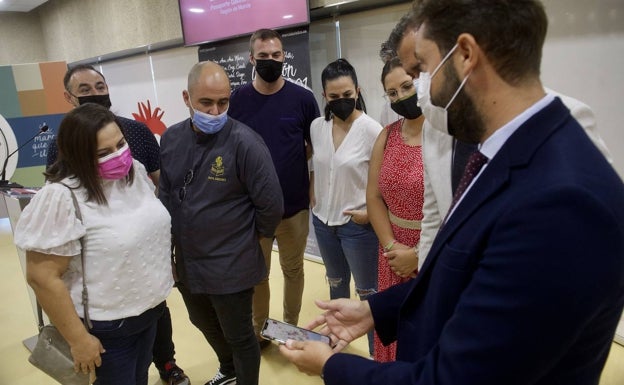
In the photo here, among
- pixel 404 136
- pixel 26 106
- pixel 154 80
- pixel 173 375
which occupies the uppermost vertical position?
pixel 154 80

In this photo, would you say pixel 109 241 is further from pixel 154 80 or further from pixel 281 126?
pixel 154 80

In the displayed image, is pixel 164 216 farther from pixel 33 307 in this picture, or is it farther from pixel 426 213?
pixel 33 307

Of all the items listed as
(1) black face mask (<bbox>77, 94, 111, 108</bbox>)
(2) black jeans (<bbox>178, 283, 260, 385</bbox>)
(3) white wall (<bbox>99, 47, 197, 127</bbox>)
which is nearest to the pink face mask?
(2) black jeans (<bbox>178, 283, 260, 385</bbox>)

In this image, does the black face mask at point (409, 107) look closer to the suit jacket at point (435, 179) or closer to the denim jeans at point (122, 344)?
the suit jacket at point (435, 179)

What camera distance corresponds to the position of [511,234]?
0.56 meters

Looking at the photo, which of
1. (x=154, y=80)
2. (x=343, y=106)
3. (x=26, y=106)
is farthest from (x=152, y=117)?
(x=343, y=106)

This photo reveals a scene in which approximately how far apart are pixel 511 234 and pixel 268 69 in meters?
2.09

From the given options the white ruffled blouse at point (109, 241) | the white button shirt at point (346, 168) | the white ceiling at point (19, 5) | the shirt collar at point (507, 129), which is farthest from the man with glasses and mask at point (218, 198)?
the white ceiling at point (19, 5)

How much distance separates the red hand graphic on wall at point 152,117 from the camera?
207 inches

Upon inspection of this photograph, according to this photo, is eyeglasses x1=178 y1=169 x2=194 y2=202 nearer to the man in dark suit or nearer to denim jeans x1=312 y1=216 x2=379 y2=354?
denim jeans x1=312 y1=216 x2=379 y2=354

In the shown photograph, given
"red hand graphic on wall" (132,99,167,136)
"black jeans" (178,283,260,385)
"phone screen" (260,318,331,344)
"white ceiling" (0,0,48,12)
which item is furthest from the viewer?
"white ceiling" (0,0,48,12)

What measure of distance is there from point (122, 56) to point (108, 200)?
5102 mm

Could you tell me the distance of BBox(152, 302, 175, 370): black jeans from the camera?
2191 millimetres

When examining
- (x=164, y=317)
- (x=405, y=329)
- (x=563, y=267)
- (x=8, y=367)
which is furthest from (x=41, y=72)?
(x=563, y=267)
